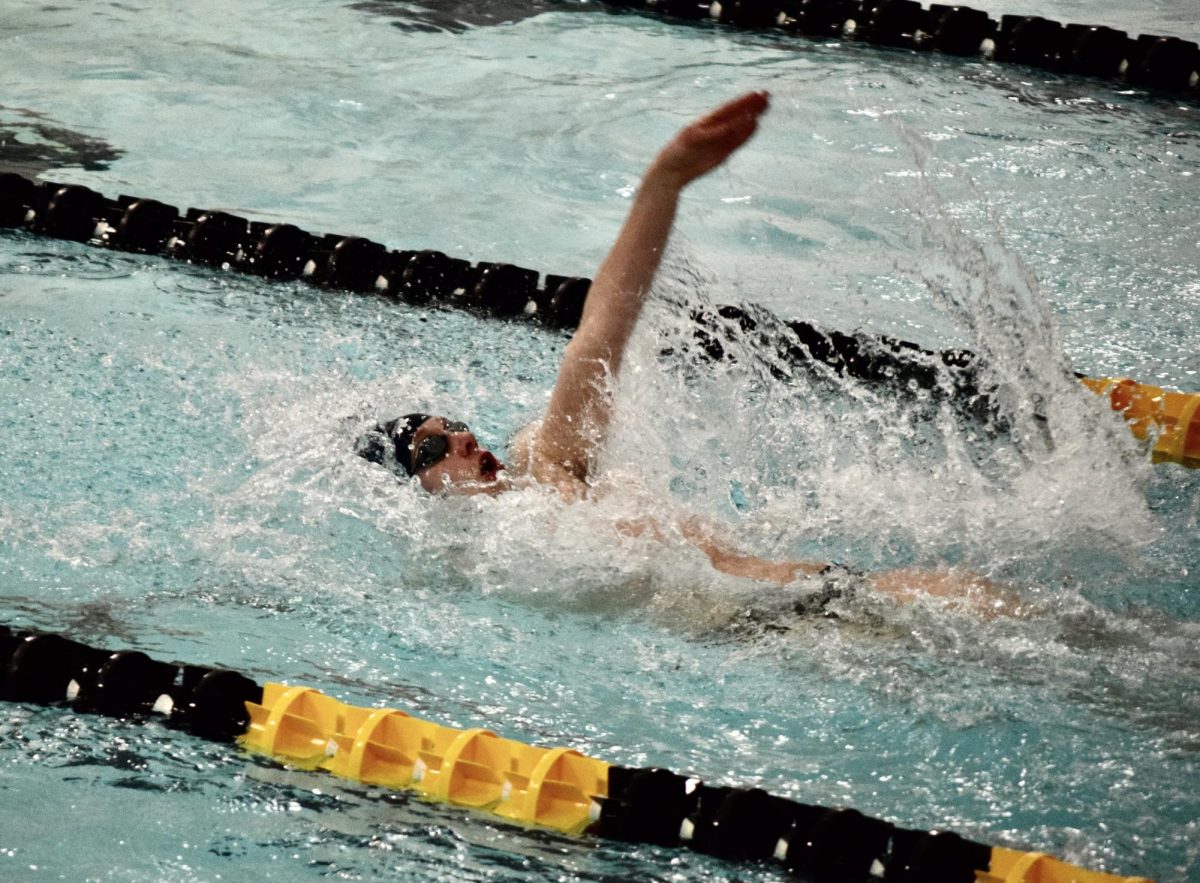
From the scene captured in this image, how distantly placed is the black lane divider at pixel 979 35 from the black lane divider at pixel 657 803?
18.5ft

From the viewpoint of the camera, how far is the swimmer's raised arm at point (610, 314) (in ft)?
10.0

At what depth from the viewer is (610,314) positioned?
324cm

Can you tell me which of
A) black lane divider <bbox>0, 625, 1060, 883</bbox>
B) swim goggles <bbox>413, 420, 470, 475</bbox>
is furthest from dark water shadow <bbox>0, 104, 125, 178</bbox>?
black lane divider <bbox>0, 625, 1060, 883</bbox>

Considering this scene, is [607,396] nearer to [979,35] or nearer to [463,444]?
[463,444]

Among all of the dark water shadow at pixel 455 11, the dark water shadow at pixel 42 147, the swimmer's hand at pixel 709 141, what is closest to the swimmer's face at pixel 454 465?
the swimmer's hand at pixel 709 141

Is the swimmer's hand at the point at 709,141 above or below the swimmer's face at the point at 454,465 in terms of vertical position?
above

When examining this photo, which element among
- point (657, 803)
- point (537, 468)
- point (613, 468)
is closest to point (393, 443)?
point (537, 468)

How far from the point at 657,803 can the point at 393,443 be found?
140cm

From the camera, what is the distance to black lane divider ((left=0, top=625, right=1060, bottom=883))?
83.5 inches

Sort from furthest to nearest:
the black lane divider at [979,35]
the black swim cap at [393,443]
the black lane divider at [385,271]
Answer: the black lane divider at [979,35] → the black lane divider at [385,271] → the black swim cap at [393,443]

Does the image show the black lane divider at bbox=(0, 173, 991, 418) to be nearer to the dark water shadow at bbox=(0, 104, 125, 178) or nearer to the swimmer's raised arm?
the dark water shadow at bbox=(0, 104, 125, 178)

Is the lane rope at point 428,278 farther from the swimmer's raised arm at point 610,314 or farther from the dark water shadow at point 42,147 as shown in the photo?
the swimmer's raised arm at point 610,314

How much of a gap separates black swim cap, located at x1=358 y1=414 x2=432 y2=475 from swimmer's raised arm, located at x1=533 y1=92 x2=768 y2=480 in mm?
306

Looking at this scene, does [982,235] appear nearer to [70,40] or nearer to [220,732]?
[220,732]
